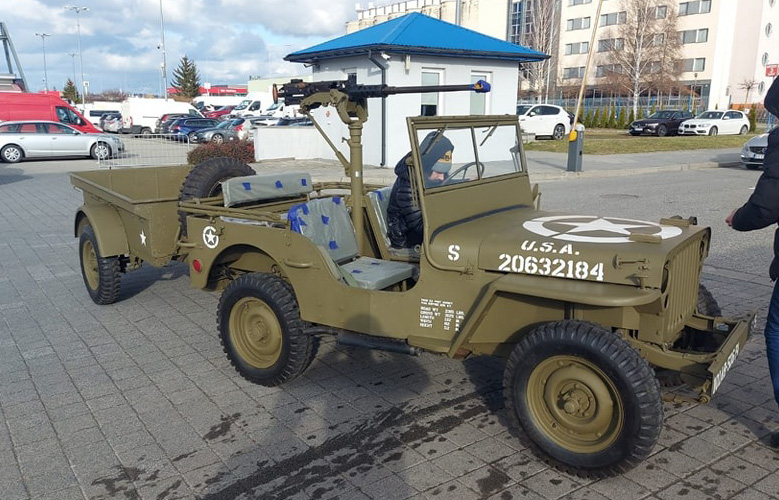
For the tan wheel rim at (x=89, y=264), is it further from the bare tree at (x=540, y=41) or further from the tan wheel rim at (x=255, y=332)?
the bare tree at (x=540, y=41)

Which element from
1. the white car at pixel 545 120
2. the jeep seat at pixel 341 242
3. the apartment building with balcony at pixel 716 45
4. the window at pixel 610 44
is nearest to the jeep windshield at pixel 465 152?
the jeep seat at pixel 341 242

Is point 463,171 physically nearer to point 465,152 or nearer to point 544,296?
point 465,152

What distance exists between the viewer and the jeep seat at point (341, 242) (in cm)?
427

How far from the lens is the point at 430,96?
17094 mm

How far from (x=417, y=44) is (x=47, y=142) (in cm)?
1339

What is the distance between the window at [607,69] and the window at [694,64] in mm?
5122

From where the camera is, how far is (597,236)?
3537 millimetres

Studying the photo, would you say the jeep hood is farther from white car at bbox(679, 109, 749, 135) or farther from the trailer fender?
white car at bbox(679, 109, 749, 135)

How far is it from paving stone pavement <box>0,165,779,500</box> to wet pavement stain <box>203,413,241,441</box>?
0.01 meters

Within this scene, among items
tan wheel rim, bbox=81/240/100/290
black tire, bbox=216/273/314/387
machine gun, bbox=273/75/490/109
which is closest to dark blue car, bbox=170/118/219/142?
tan wheel rim, bbox=81/240/100/290

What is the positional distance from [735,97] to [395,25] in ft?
159

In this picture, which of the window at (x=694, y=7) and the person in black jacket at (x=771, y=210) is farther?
the window at (x=694, y=7)

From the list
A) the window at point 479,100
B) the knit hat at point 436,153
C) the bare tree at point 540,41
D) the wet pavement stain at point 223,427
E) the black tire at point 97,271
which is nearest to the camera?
the wet pavement stain at point 223,427

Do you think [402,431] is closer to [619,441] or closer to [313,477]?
[313,477]
